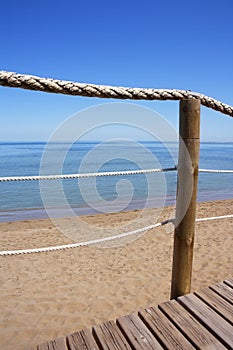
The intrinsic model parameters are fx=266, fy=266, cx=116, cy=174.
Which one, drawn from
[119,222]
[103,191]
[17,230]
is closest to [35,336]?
[17,230]

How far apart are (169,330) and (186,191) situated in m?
0.64

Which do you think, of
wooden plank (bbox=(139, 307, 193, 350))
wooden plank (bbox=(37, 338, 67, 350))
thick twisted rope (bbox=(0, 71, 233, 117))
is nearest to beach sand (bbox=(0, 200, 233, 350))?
wooden plank (bbox=(37, 338, 67, 350))

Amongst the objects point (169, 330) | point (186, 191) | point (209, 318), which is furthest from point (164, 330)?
point (186, 191)

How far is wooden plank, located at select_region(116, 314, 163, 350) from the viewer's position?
42.8 inches

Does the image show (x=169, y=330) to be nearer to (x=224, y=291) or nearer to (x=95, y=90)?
(x=224, y=291)

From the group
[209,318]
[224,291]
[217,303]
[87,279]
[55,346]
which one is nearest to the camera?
[55,346]

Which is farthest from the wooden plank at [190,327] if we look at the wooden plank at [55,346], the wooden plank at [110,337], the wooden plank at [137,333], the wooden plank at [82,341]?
the wooden plank at [55,346]

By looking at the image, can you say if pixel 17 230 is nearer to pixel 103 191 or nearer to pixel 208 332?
pixel 208 332

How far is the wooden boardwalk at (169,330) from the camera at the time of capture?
1.09m

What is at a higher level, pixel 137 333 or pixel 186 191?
pixel 186 191

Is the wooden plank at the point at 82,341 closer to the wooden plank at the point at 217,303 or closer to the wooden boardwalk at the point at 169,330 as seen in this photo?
the wooden boardwalk at the point at 169,330

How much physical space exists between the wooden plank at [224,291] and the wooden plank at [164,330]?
374 mm

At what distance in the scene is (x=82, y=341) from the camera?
1.11 m

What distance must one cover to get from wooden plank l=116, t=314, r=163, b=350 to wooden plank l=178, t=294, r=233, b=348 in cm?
25
